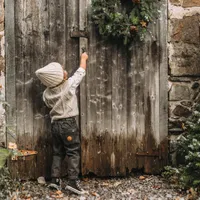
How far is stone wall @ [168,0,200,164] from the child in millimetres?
1179

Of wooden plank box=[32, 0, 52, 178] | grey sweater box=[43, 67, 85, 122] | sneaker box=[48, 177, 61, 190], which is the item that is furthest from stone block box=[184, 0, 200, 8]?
sneaker box=[48, 177, 61, 190]

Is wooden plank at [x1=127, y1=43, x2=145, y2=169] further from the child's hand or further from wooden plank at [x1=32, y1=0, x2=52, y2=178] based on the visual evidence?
wooden plank at [x1=32, y1=0, x2=52, y2=178]

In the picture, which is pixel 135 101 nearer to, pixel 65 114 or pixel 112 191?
pixel 65 114

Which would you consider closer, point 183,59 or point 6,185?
point 6,185

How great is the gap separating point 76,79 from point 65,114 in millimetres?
413

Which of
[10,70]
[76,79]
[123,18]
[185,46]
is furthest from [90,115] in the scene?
[185,46]

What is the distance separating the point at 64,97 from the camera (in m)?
4.64

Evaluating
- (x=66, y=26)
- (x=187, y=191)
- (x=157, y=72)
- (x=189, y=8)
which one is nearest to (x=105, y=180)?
(x=187, y=191)

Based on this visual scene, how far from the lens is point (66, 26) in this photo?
505 cm

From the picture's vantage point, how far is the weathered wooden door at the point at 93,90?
16.4 feet

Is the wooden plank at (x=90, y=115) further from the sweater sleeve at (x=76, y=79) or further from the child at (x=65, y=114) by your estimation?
the sweater sleeve at (x=76, y=79)

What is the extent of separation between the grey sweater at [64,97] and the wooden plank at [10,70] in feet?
1.55

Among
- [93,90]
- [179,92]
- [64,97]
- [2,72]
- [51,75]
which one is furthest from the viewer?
[179,92]

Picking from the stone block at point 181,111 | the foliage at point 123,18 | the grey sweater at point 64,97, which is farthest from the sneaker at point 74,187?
the foliage at point 123,18
